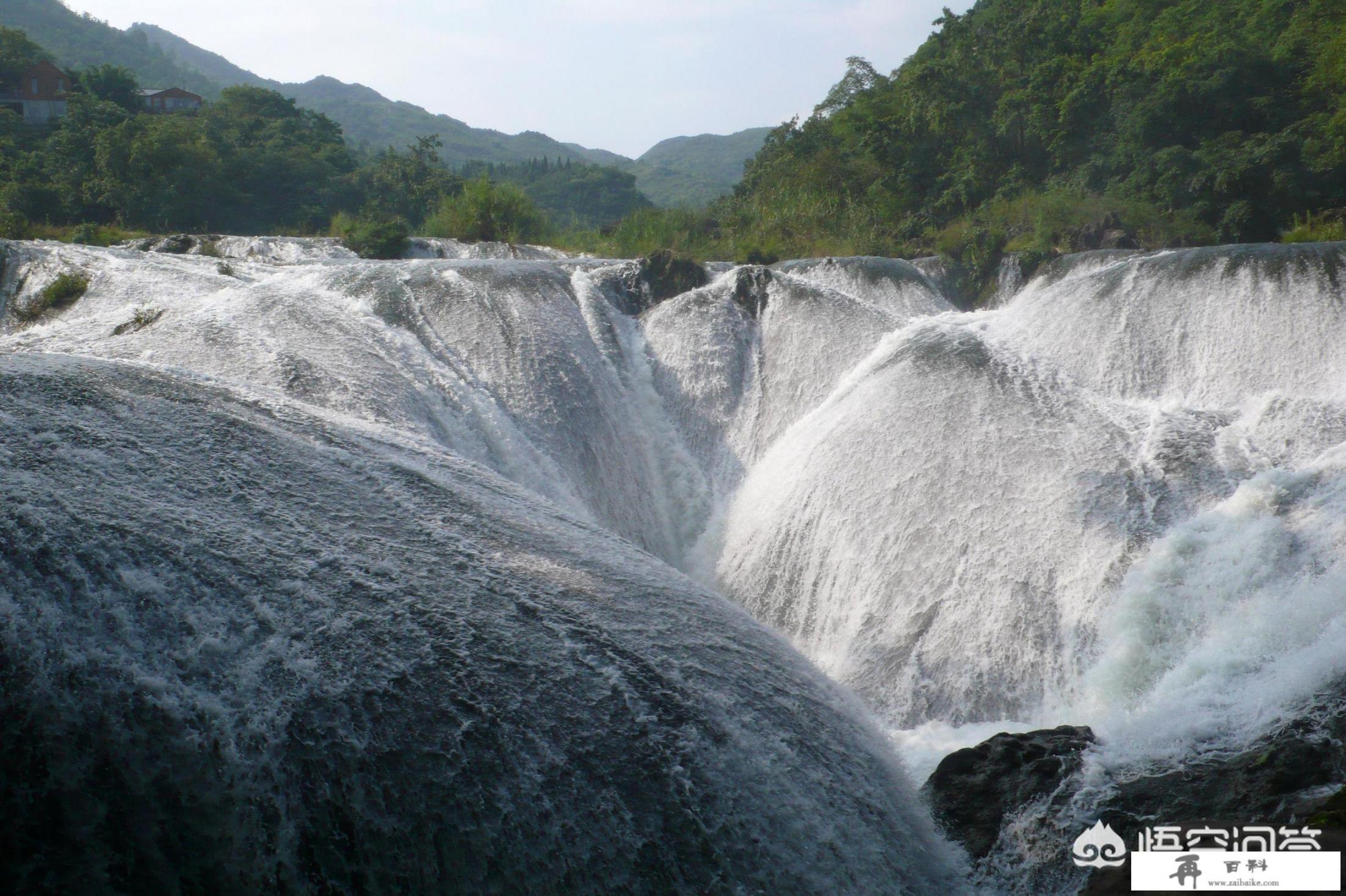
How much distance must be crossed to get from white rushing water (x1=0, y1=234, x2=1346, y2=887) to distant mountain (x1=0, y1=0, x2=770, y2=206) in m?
78.1

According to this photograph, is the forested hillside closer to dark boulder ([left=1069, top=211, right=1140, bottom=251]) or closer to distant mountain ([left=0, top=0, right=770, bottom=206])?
dark boulder ([left=1069, top=211, right=1140, bottom=251])

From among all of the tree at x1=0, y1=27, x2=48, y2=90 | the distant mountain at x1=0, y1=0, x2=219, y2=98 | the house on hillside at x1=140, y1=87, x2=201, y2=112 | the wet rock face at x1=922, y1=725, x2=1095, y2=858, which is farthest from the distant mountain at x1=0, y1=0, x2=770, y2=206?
the wet rock face at x1=922, y1=725, x2=1095, y2=858

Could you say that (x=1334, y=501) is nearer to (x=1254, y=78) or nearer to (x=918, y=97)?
(x=1254, y=78)

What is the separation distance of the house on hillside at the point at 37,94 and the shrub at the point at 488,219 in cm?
2729

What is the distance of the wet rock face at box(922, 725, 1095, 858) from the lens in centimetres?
399

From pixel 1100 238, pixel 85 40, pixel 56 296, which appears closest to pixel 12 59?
pixel 56 296

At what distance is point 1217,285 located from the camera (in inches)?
385

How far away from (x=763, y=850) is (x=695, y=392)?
24.8ft

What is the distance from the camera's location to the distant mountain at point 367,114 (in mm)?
81750

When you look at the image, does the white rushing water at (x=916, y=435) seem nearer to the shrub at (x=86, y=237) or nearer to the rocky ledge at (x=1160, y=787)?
the rocky ledge at (x=1160, y=787)

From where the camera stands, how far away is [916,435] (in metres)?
7.97

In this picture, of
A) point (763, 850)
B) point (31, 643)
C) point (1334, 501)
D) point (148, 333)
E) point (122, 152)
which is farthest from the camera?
point (122, 152)

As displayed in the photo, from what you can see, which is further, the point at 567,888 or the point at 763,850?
the point at 763,850

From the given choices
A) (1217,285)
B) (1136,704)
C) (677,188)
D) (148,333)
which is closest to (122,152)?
(148,333)
